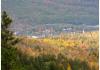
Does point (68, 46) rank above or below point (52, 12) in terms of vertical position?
below

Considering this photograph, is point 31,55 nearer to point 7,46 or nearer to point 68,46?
point 7,46

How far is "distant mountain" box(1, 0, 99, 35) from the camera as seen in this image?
6328 mm

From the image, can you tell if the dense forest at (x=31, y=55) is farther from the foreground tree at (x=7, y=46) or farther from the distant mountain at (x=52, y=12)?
the distant mountain at (x=52, y=12)

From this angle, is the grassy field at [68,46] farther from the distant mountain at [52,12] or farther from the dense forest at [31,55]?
the distant mountain at [52,12]

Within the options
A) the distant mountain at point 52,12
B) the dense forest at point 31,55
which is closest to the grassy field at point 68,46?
the dense forest at point 31,55

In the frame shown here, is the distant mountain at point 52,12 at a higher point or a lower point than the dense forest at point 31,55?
higher

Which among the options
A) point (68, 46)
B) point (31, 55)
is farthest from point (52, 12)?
point (31, 55)

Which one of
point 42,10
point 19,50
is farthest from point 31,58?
point 42,10

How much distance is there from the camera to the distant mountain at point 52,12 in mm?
6328

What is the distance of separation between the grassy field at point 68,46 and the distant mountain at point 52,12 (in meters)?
0.16

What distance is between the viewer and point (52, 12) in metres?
6.32

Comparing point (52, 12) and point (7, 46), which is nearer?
point (52, 12)

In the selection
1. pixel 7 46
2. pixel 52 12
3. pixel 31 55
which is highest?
pixel 52 12

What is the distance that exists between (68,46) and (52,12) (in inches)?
16.6
